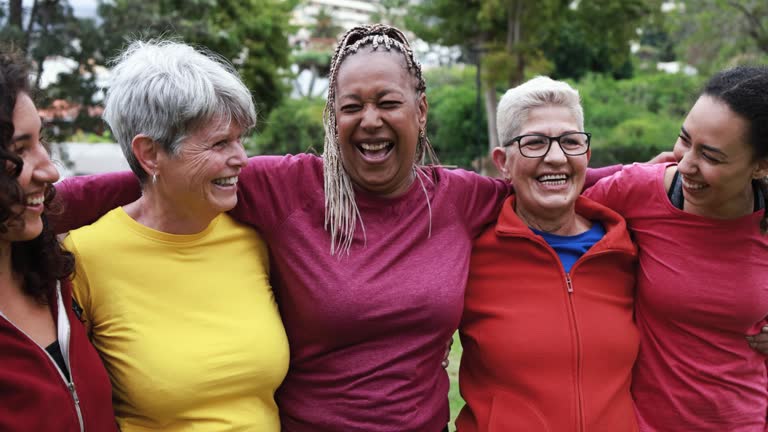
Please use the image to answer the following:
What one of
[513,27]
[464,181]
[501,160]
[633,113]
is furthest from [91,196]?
[633,113]

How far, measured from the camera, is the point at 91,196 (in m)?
2.78

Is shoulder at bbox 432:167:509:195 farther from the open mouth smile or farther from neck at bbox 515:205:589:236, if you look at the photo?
the open mouth smile

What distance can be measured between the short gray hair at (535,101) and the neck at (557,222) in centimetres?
36

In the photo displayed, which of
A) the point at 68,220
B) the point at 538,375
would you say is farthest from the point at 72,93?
the point at 538,375

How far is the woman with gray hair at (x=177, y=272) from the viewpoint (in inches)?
98.8

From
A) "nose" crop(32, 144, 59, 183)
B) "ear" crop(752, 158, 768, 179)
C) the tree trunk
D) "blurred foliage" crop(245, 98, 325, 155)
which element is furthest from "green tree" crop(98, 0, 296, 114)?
"ear" crop(752, 158, 768, 179)

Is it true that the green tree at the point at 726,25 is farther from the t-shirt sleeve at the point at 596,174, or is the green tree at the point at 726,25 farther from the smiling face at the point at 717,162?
the smiling face at the point at 717,162

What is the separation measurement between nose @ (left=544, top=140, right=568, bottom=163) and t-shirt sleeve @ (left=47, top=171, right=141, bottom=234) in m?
1.70

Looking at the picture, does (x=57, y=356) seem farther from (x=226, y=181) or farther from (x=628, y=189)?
(x=628, y=189)

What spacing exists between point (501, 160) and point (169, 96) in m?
1.48

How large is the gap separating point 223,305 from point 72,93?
10.8 meters

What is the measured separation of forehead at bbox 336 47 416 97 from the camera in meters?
2.80

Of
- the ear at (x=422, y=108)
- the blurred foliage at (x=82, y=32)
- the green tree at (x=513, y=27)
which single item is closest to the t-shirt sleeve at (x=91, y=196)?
the ear at (x=422, y=108)

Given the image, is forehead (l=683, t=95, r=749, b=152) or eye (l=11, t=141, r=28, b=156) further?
forehead (l=683, t=95, r=749, b=152)
